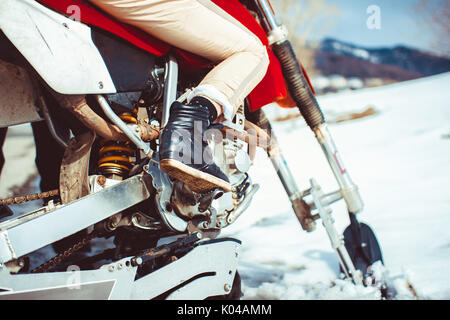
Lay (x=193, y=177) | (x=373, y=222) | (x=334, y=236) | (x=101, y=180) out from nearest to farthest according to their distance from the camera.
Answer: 1. (x=193, y=177)
2. (x=101, y=180)
3. (x=334, y=236)
4. (x=373, y=222)

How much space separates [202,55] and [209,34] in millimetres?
96

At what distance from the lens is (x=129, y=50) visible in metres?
1.38

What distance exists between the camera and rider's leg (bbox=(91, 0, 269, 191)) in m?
1.26

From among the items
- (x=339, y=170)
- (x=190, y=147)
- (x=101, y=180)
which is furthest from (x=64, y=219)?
(x=339, y=170)

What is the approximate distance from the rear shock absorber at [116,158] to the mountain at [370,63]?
28381 millimetres

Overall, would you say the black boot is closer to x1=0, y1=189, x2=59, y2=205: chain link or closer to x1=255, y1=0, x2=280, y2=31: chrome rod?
x1=0, y1=189, x2=59, y2=205: chain link

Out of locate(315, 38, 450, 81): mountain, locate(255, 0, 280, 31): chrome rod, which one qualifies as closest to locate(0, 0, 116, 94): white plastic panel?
locate(255, 0, 280, 31): chrome rod

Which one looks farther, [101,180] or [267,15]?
[267,15]

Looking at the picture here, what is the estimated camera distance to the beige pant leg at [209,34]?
1.29 m

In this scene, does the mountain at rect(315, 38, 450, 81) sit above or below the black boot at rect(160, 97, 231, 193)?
above

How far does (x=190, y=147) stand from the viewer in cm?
127

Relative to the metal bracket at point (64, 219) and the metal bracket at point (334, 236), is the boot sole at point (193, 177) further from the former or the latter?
the metal bracket at point (334, 236)

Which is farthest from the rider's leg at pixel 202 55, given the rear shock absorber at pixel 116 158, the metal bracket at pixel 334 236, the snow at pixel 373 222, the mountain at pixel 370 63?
the mountain at pixel 370 63

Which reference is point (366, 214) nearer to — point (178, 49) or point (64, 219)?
point (178, 49)
